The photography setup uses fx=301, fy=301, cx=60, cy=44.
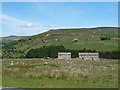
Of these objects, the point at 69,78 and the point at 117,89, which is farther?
the point at 69,78

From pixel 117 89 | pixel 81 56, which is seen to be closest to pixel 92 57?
pixel 81 56

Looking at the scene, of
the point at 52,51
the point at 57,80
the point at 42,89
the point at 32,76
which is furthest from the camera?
the point at 52,51

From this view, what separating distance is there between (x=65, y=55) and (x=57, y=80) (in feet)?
333

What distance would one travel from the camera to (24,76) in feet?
99.6

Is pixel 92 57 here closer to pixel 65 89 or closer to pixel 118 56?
pixel 118 56

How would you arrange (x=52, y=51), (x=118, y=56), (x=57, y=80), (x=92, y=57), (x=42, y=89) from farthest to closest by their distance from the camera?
1. (x=52, y=51)
2. (x=92, y=57)
3. (x=118, y=56)
4. (x=57, y=80)
5. (x=42, y=89)

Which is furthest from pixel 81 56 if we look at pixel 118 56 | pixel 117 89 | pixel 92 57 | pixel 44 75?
pixel 117 89

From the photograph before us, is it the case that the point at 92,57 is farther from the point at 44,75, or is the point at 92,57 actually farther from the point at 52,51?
the point at 44,75

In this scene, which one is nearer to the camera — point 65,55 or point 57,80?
point 57,80

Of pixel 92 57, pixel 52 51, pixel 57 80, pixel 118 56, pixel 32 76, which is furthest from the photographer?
pixel 52 51

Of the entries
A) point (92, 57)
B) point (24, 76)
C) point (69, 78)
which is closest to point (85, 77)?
point (69, 78)

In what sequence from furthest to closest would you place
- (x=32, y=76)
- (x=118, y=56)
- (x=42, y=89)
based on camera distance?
(x=118, y=56) < (x=32, y=76) < (x=42, y=89)

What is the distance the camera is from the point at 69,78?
2798 centimetres

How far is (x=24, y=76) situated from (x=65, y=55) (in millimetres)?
98703
